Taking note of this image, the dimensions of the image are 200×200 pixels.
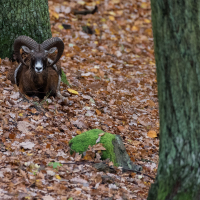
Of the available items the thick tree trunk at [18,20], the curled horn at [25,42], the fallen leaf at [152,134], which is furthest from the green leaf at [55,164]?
the thick tree trunk at [18,20]

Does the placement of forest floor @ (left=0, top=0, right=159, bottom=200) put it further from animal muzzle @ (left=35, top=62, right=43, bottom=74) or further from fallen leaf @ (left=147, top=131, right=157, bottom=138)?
animal muzzle @ (left=35, top=62, right=43, bottom=74)

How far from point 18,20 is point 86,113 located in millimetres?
2703

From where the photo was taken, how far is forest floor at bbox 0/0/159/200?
15.3 ft

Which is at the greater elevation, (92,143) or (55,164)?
(92,143)

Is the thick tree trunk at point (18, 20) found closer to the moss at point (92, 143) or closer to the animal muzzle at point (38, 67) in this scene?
the animal muzzle at point (38, 67)

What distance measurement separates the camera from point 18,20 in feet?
25.7

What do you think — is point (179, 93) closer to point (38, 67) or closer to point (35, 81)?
point (38, 67)

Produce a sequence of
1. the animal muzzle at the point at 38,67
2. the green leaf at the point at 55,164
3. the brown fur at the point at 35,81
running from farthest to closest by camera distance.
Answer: the brown fur at the point at 35,81, the animal muzzle at the point at 38,67, the green leaf at the point at 55,164

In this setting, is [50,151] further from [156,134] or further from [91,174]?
[156,134]

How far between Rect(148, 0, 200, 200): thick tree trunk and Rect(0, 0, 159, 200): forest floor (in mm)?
1051

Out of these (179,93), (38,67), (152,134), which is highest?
(38,67)

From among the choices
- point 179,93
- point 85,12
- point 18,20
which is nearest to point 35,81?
point 18,20

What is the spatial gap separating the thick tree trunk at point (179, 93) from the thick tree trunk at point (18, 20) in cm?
474

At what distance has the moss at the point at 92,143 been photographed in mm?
5414
